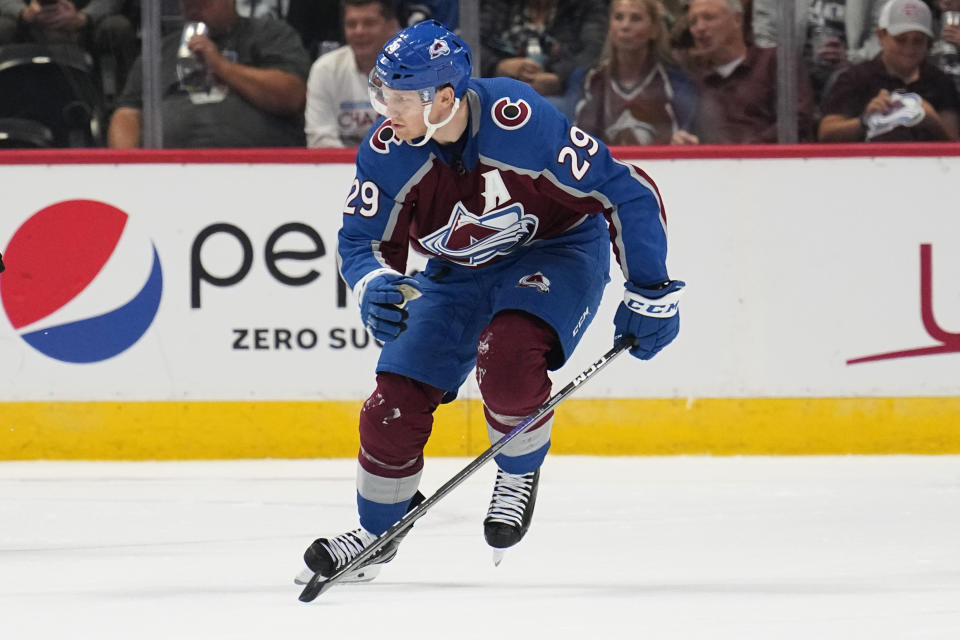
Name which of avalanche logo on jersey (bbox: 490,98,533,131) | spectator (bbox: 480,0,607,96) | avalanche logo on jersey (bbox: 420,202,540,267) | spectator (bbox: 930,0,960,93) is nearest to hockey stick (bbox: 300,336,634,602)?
avalanche logo on jersey (bbox: 420,202,540,267)

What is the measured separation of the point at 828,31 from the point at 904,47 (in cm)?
26

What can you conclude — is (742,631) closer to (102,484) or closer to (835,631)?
(835,631)

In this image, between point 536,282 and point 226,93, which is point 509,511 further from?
point 226,93

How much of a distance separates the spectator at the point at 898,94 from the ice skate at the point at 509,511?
8.12 feet

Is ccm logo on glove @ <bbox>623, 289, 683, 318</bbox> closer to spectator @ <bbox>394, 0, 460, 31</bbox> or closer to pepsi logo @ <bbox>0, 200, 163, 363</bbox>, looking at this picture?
spectator @ <bbox>394, 0, 460, 31</bbox>

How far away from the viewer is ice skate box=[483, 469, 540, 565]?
328cm

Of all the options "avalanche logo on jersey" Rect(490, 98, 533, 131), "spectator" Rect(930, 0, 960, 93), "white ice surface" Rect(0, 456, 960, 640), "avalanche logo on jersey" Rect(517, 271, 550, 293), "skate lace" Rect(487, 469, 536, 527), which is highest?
"avalanche logo on jersey" Rect(490, 98, 533, 131)

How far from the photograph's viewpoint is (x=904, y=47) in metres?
5.33

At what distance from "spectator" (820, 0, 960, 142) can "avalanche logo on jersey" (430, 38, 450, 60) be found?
104 inches

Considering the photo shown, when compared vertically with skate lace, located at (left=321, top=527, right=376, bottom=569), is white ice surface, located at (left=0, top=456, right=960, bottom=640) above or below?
below

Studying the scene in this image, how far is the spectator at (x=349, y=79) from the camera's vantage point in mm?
5344

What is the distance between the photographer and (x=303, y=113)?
215 inches

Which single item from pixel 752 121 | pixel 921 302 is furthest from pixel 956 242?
pixel 752 121

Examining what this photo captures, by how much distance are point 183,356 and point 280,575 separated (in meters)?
1.98
